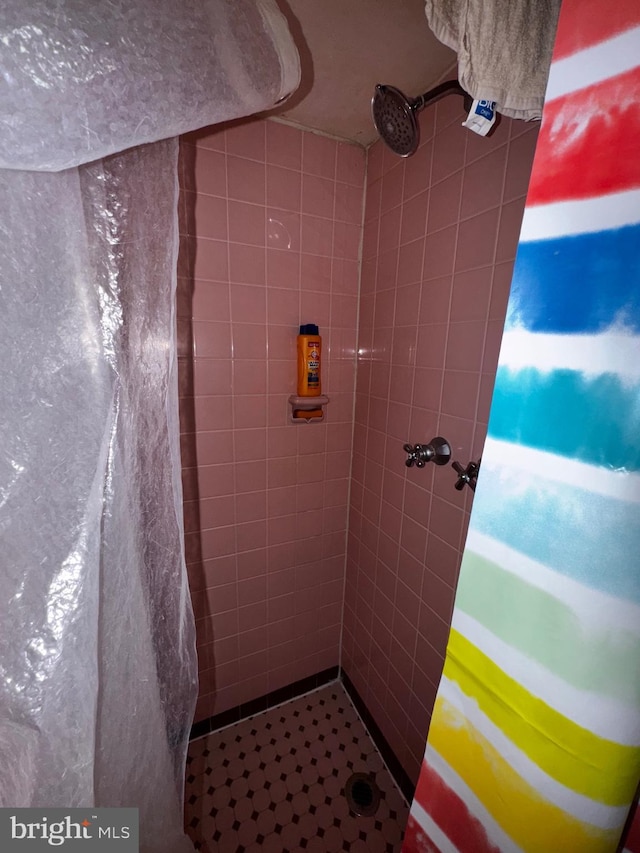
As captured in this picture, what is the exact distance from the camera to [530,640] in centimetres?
35

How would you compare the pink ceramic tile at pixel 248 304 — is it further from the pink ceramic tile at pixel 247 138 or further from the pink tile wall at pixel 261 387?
the pink ceramic tile at pixel 247 138

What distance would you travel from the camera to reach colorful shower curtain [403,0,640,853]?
28 cm

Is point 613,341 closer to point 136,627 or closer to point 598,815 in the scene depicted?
→ point 598,815

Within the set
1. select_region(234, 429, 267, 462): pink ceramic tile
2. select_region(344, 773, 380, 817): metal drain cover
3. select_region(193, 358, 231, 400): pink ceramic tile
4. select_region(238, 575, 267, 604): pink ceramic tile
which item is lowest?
select_region(344, 773, 380, 817): metal drain cover

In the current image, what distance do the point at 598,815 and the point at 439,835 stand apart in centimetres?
26

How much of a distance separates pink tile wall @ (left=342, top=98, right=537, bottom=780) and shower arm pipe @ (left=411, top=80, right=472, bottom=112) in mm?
102

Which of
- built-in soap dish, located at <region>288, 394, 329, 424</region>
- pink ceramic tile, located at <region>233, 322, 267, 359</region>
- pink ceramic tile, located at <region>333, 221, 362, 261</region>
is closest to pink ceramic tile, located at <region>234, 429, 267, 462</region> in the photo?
built-in soap dish, located at <region>288, 394, 329, 424</region>

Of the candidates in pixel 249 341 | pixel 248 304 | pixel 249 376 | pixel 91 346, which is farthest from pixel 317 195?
pixel 91 346

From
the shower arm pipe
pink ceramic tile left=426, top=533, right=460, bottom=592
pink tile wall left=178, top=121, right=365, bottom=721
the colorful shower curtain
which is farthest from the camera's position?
pink tile wall left=178, top=121, right=365, bottom=721

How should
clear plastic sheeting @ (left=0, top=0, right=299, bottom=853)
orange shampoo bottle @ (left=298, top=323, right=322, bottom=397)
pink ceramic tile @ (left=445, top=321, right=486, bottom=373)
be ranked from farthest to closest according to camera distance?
orange shampoo bottle @ (left=298, top=323, right=322, bottom=397) → pink ceramic tile @ (left=445, top=321, right=486, bottom=373) → clear plastic sheeting @ (left=0, top=0, right=299, bottom=853)

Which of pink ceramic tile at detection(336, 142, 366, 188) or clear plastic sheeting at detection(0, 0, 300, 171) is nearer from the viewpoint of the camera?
clear plastic sheeting at detection(0, 0, 300, 171)

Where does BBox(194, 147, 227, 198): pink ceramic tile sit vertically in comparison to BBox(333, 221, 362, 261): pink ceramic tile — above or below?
above

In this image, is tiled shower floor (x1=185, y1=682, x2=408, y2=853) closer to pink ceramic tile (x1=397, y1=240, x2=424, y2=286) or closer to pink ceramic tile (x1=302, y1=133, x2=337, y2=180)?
pink ceramic tile (x1=397, y1=240, x2=424, y2=286)

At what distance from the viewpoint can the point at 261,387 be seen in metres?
1.15
